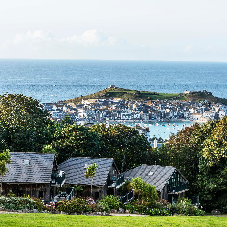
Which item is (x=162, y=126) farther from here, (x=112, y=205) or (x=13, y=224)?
(x=13, y=224)

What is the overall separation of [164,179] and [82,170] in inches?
275

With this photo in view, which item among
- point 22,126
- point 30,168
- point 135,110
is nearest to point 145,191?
point 30,168

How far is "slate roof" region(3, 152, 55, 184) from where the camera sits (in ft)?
101

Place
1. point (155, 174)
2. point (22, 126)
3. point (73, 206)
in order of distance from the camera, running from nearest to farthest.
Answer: point (73, 206)
point (155, 174)
point (22, 126)

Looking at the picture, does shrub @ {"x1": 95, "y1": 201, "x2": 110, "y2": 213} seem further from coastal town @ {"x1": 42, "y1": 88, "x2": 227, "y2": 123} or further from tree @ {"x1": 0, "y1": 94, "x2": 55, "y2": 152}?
coastal town @ {"x1": 42, "y1": 88, "x2": 227, "y2": 123}

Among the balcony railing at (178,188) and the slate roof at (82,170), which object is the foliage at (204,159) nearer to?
the balcony railing at (178,188)

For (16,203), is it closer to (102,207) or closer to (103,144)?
(102,207)

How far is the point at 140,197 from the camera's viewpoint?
99.0ft

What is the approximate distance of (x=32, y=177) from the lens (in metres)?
30.9

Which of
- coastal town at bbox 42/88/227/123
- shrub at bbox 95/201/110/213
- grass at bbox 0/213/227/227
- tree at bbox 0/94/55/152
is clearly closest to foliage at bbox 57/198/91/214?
shrub at bbox 95/201/110/213

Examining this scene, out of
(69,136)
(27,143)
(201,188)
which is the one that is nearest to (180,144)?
(201,188)

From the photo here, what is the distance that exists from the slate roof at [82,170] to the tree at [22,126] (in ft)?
27.3

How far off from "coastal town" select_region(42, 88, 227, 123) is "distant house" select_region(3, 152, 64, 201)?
399 feet

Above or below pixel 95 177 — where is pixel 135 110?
below
